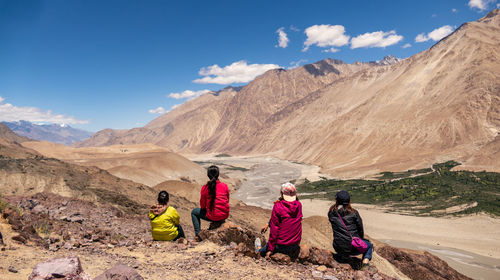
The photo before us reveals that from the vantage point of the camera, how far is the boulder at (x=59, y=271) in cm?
389

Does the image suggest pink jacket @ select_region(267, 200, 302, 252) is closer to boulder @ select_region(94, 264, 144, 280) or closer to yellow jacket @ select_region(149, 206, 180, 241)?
yellow jacket @ select_region(149, 206, 180, 241)

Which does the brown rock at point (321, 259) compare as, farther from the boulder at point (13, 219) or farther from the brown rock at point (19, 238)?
the boulder at point (13, 219)

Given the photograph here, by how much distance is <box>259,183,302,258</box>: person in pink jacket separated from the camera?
6090mm

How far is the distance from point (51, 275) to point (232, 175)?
79901mm

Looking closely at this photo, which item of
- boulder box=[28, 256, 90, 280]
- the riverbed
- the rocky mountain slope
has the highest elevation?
boulder box=[28, 256, 90, 280]

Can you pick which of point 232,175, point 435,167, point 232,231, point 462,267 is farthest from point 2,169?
point 435,167

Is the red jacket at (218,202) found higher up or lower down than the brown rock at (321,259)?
higher up

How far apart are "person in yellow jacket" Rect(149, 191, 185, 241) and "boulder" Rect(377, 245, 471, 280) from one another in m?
11.9

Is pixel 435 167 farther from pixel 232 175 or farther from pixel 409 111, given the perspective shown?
pixel 232 175

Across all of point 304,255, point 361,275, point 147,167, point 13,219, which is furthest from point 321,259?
point 147,167

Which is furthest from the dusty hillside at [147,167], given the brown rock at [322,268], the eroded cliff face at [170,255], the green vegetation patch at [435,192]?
the brown rock at [322,268]

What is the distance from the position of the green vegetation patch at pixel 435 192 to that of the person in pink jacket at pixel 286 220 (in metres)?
35.1

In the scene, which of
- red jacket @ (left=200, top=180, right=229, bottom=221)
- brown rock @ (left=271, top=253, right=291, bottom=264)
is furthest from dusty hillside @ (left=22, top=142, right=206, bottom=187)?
brown rock @ (left=271, top=253, right=291, bottom=264)

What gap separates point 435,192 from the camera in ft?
137
